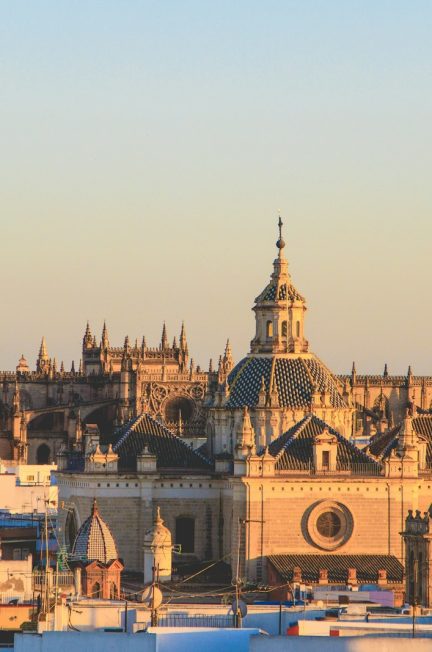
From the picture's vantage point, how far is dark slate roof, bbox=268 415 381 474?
9888 cm

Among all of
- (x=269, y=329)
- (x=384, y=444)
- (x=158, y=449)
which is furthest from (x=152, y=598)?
(x=269, y=329)

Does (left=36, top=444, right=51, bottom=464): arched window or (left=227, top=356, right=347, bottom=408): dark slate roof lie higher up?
(left=36, top=444, right=51, bottom=464): arched window

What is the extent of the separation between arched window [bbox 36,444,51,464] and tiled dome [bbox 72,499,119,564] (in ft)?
278

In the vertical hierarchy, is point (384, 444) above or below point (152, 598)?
above

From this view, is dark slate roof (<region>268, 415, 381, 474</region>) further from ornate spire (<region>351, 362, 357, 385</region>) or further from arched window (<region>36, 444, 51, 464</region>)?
ornate spire (<region>351, 362, 357, 385</region>)

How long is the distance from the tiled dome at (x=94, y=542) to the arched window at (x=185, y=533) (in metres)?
8.40

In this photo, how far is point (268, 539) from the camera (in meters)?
98.3

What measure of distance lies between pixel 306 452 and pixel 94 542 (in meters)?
9.37

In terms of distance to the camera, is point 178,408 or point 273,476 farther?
point 178,408

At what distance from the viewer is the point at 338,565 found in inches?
3858

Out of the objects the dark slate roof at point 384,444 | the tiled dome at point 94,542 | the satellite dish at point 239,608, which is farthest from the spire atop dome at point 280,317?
the satellite dish at point 239,608

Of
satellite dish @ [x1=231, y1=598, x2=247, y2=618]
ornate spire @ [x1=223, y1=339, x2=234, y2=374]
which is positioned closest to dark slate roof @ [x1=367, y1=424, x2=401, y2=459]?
satellite dish @ [x1=231, y1=598, x2=247, y2=618]

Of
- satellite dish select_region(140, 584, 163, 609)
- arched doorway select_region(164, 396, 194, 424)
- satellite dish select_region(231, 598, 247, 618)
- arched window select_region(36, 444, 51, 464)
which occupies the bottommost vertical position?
satellite dish select_region(231, 598, 247, 618)

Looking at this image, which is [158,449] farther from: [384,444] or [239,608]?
[239,608]
